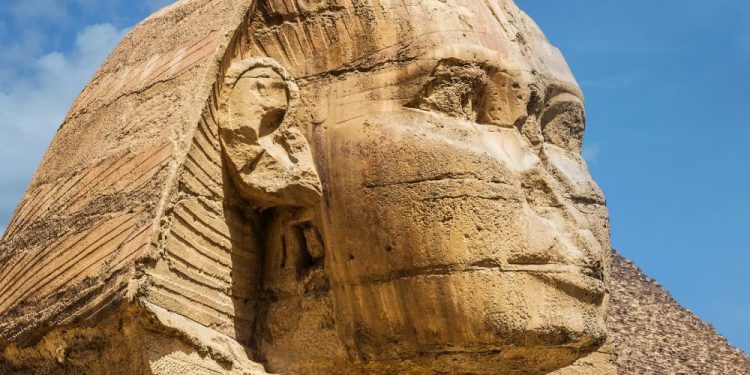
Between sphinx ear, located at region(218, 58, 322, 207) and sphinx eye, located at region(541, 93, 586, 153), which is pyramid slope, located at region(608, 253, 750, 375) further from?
sphinx ear, located at region(218, 58, 322, 207)

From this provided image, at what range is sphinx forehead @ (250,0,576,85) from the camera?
206 inches

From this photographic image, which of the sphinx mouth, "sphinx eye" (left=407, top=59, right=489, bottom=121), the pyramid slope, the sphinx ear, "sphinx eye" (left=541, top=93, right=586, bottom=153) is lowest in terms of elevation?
the sphinx mouth

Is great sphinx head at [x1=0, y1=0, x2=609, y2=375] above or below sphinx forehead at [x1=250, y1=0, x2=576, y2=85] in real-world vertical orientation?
below

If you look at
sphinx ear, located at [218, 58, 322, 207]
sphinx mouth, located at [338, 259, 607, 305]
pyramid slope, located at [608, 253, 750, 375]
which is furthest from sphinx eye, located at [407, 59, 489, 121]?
pyramid slope, located at [608, 253, 750, 375]

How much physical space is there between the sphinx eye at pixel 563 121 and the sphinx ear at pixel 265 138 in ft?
3.19

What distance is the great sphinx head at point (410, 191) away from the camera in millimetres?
4961

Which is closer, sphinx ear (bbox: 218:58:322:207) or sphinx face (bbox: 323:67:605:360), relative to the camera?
sphinx face (bbox: 323:67:605:360)

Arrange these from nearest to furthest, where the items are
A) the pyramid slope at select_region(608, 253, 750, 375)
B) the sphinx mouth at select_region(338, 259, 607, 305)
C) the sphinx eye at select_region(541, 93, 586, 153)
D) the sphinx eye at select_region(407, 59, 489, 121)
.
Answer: the sphinx mouth at select_region(338, 259, 607, 305) < the sphinx eye at select_region(407, 59, 489, 121) < the sphinx eye at select_region(541, 93, 586, 153) < the pyramid slope at select_region(608, 253, 750, 375)

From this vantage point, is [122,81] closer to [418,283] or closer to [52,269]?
[52,269]

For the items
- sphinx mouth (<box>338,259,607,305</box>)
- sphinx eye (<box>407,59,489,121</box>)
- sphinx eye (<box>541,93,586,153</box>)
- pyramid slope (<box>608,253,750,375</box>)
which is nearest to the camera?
sphinx mouth (<box>338,259,607,305</box>)

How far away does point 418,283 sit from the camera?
4.98m

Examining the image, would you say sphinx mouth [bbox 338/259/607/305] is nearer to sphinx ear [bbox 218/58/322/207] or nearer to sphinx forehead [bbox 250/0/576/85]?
sphinx ear [bbox 218/58/322/207]

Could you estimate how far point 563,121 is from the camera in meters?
5.74

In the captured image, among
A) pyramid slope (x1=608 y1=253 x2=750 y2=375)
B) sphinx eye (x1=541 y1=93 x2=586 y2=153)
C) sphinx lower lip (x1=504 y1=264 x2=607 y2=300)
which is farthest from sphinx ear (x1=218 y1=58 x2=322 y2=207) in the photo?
pyramid slope (x1=608 y1=253 x2=750 y2=375)
